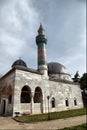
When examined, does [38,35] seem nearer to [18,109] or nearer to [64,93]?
[64,93]

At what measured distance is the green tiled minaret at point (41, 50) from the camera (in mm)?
19080

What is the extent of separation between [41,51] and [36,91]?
653cm

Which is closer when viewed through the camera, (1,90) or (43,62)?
(1,90)

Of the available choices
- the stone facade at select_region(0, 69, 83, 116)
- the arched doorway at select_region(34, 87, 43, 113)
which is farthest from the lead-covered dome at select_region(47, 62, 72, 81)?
the arched doorway at select_region(34, 87, 43, 113)

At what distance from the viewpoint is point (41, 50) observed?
1984 cm

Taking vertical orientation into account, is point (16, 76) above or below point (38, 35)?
below

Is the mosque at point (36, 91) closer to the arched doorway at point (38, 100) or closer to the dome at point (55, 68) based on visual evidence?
the arched doorway at point (38, 100)

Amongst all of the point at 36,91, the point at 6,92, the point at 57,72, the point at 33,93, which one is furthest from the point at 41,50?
the point at 57,72

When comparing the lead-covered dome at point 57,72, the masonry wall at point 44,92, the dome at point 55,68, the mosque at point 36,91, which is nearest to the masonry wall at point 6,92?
the mosque at point 36,91

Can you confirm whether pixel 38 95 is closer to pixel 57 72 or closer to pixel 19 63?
pixel 19 63

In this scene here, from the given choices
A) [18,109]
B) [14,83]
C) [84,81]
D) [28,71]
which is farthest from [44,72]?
[84,81]

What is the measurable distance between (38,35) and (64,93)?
11.1 metres

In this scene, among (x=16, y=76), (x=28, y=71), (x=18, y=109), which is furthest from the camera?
(x=28, y=71)

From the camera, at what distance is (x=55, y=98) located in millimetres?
18891
